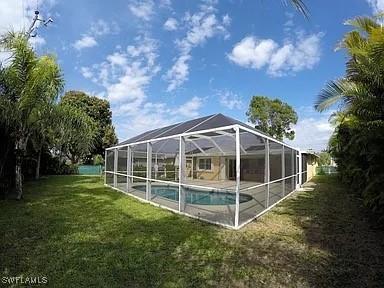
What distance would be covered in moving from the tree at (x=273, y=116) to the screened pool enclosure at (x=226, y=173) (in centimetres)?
1963

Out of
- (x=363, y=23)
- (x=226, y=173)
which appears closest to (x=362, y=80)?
(x=363, y=23)

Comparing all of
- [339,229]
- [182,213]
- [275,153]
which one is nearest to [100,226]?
[182,213]

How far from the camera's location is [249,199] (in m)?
8.95

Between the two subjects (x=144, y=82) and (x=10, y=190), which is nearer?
(x=10, y=190)

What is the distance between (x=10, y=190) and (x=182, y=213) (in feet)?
26.3

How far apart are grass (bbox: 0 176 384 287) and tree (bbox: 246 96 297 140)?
93.8 feet

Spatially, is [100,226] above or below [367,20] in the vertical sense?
below

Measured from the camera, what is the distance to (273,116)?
1444 inches

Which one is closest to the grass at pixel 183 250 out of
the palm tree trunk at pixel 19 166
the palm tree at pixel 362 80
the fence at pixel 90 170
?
the palm tree trunk at pixel 19 166

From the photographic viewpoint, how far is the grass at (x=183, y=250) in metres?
4.20

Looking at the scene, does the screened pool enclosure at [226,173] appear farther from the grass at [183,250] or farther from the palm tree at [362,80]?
the palm tree at [362,80]

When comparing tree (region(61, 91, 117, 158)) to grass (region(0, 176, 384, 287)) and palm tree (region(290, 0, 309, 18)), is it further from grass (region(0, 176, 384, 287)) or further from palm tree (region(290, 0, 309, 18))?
palm tree (region(290, 0, 309, 18))

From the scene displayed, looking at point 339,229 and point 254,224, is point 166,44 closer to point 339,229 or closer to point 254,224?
point 254,224

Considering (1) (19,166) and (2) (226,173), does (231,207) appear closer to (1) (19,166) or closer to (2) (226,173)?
(1) (19,166)
